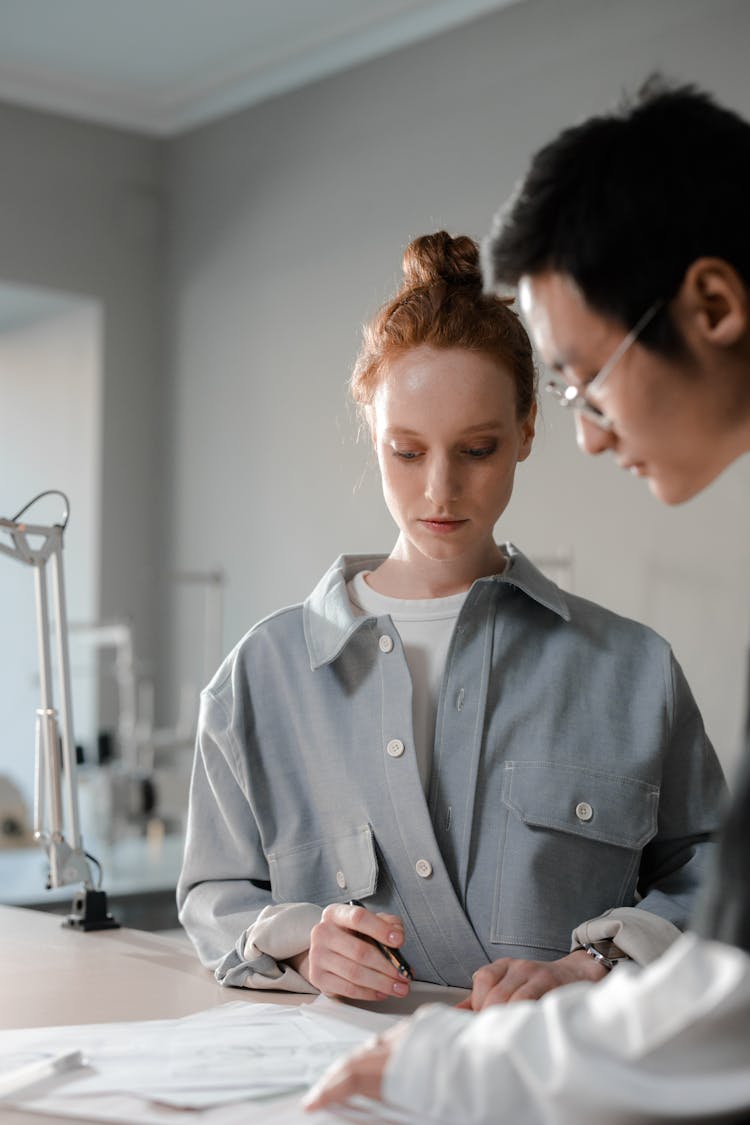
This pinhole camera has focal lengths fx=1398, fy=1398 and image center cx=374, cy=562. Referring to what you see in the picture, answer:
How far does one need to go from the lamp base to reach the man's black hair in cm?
104

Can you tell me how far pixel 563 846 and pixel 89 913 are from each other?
612mm

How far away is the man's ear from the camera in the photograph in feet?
2.68

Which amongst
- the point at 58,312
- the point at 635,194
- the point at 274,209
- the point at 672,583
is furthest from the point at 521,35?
the point at 635,194

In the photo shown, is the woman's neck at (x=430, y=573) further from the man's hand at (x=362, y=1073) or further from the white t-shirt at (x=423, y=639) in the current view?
the man's hand at (x=362, y=1073)

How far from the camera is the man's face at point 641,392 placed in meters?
0.85

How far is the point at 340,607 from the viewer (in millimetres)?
1432

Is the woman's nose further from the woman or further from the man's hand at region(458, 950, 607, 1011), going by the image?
the man's hand at region(458, 950, 607, 1011)

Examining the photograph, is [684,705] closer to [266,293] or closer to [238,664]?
[238,664]

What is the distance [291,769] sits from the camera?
1408mm

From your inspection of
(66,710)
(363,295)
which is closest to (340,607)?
(66,710)

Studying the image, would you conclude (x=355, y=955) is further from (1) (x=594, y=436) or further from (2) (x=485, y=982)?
(1) (x=594, y=436)

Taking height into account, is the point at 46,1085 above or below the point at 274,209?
below

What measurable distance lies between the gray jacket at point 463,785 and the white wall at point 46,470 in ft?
12.2

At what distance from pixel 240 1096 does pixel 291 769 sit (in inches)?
19.3
